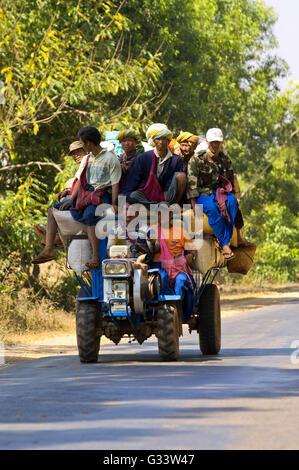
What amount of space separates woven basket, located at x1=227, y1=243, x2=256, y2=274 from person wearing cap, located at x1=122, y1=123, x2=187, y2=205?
1907 mm

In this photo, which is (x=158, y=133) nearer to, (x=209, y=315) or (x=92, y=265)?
(x=92, y=265)

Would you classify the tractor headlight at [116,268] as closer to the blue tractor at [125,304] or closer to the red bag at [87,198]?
the blue tractor at [125,304]

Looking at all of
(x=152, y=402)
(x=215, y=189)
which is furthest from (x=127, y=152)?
(x=152, y=402)

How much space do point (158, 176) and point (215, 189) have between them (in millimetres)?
969

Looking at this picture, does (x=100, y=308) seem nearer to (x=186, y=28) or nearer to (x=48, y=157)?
(x=48, y=157)

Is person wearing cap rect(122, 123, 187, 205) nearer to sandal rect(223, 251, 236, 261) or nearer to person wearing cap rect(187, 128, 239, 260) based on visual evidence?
person wearing cap rect(187, 128, 239, 260)

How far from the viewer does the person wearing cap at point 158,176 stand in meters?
14.4

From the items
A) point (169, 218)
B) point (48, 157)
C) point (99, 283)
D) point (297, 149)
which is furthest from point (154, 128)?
point (297, 149)

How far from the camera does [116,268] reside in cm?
1355

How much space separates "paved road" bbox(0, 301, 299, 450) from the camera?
8086 millimetres

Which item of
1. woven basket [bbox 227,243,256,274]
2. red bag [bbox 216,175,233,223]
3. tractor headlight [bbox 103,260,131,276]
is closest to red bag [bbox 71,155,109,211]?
tractor headlight [bbox 103,260,131,276]

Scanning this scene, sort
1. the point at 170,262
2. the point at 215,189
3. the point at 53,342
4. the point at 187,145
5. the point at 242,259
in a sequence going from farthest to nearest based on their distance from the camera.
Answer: the point at 53,342 → the point at 242,259 → the point at 187,145 → the point at 215,189 → the point at 170,262

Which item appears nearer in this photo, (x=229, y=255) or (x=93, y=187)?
(x=93, y=187)

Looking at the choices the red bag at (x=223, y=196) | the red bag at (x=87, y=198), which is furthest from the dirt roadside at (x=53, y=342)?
the red bag at (x=223, y=196)
